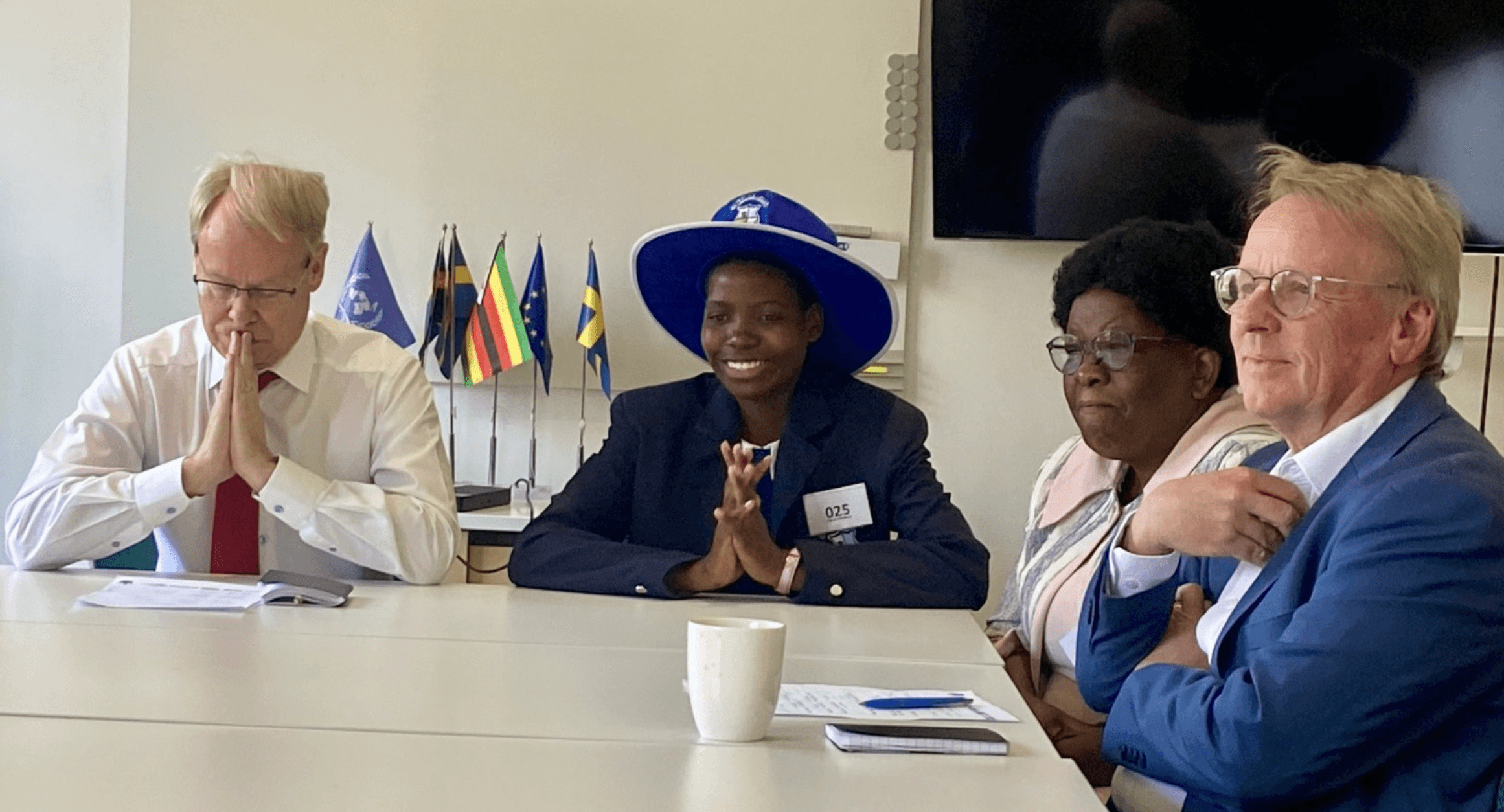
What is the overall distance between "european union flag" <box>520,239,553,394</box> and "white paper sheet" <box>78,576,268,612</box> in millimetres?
2095

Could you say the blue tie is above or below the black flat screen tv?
below

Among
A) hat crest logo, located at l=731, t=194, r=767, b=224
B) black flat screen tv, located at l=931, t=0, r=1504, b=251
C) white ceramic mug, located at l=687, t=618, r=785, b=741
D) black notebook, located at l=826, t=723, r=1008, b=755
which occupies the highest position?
black flat screen tv, located at l=931, t=0, r=1504, b=251

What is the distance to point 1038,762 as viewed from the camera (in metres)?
1.38

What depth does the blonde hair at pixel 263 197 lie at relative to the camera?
2.57 metres

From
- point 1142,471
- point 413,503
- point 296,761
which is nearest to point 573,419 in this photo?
point 413,503

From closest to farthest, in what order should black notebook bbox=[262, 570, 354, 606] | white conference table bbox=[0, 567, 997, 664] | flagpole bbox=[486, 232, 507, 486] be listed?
1. white conference table bbox=[0, 567, 997, 664]
2. black notebook bbox=[262, 570, 354, 606]
3. flagpole bbox=[486, 232, 507, 486]

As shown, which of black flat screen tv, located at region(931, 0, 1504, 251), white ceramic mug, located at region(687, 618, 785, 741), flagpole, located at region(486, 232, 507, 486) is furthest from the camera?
flagpole, located at region(486, 232, 507, 486)

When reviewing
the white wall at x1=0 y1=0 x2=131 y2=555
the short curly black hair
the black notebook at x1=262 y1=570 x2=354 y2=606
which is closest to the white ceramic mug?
the black notebook at x1=262 y1=570 x2=354 y2=606

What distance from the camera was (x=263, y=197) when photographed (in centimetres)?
258

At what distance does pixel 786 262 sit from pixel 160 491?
3.95 feet

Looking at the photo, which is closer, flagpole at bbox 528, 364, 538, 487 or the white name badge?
the white name badge

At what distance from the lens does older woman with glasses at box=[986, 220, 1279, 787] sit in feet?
7.77

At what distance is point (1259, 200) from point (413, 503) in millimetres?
1457

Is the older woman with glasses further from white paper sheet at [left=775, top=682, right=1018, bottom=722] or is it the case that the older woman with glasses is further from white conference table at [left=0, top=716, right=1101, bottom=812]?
white conference table at [left=0, top=716, right=1101, bottom=812]
